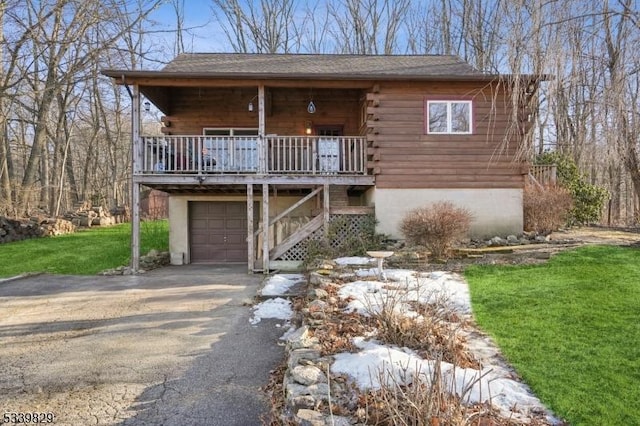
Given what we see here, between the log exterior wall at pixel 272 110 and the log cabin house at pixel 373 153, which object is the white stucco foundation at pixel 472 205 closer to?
the log cabin house at pixel 373 153

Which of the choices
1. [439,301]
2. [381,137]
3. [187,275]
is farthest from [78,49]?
[439,301]

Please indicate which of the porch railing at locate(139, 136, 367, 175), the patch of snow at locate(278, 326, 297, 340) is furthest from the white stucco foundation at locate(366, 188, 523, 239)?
the patch of snow at locate(278, 326, 297, 340)

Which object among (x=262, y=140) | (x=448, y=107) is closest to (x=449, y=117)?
(x=448, y=107)

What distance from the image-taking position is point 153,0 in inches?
631

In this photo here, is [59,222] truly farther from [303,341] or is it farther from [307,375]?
[307,375]

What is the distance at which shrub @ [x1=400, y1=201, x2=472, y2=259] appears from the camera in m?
9.11

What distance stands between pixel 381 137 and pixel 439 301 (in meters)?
7.04

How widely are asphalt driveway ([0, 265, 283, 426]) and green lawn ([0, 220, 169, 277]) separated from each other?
284 centimetres

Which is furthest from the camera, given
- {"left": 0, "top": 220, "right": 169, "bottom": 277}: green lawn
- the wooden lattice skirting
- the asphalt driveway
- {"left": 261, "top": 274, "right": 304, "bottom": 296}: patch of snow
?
{"left": 0, "top": 220, "right": 169, "bottom": 277}: green lawn

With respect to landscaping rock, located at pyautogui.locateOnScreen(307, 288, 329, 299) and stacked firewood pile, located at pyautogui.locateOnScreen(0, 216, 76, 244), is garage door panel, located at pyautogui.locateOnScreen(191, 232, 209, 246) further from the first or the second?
stacked firewood pile, located at pyautogui.locateOnScreen(0, 216, 76, 244)

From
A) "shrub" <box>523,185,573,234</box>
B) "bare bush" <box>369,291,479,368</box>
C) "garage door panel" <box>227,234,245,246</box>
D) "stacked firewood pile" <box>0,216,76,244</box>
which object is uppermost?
"shrub" <box>523,185,573,234</box>

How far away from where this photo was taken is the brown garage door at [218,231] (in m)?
13.8

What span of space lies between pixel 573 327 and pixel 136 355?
5.32 meters

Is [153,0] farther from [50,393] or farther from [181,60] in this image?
[50,393]
